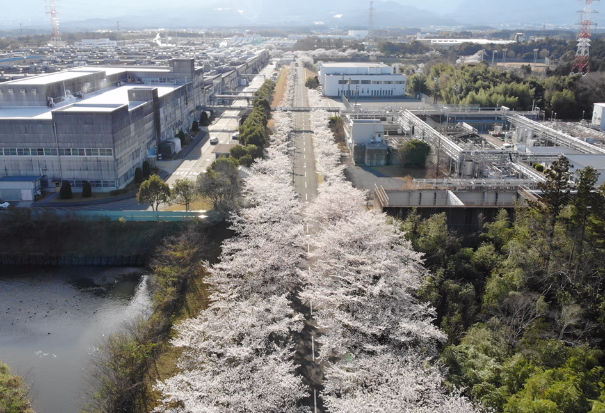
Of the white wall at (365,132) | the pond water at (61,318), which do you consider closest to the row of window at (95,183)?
→ the pond water at (61,318)

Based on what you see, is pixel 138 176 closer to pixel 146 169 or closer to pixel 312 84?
pixel 146 169

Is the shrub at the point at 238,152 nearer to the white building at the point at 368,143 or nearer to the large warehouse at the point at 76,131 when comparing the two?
the large warehouse at the point at 76,131

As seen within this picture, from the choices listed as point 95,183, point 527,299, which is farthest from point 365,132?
point 527,299

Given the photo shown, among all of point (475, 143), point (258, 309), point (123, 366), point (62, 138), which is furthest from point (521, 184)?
point (62, 138)

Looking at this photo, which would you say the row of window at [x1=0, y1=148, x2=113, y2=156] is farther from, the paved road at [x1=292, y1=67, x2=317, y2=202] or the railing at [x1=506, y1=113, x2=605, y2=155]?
the railing at [x1=506, y1=113, x2=605, y2=155]

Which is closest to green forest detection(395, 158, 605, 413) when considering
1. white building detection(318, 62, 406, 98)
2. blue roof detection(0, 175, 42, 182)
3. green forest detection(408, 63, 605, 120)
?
blue roof detection(0, 175, 42, 182)

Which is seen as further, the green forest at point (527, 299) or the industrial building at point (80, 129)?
the industrial building at point (80, 129)
